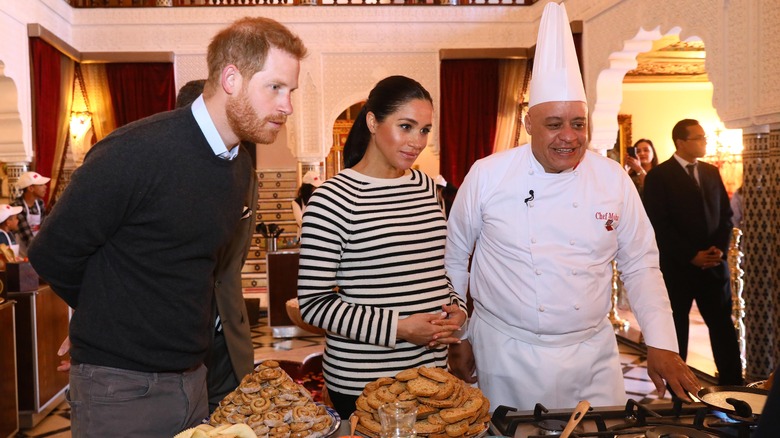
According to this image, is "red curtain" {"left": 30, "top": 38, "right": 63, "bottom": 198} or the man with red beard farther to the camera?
"red curtain" {"left": 30, "top": 38, "right": 63, "bottom": 198}

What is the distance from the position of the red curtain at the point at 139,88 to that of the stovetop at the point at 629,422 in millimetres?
8674

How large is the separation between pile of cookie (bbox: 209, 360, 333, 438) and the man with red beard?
0.73 ft

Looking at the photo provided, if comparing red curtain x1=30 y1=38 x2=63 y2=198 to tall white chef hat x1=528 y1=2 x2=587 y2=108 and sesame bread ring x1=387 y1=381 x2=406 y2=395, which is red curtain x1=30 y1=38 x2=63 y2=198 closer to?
tall white chef hat x1=528 y1=2 x2=587 y2=108

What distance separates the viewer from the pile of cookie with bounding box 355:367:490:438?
4.59 ft

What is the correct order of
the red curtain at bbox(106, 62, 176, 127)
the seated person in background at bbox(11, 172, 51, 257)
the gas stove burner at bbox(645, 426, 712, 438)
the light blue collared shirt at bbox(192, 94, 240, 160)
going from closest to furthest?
the gas stove burner at bbox(645, 426, 712, 438) < the light blue collared shirt at bbox(192, 94, 240, 160) < the seated person in background at bbox(11, 172, 51, 257) < the red curtain at bbox(106, 62, 176, 127)

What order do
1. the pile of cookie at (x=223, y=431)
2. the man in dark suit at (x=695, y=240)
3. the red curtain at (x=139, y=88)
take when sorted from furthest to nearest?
the red curtain at (x=139, y=88) → the man in dark suit at (x=695, y=240) → the pile of cookie at (x=223, y=431)

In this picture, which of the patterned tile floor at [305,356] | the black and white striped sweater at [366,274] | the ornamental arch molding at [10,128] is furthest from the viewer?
the ornamental arch molding at [10,128]

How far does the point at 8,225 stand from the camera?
6043 mm

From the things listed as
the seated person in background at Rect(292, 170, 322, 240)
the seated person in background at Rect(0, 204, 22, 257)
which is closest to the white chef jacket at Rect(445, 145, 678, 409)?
the seated person in background at Rect(0, 204, 22, 257)

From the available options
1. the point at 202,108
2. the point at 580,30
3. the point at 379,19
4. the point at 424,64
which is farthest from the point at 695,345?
the point at 202,108

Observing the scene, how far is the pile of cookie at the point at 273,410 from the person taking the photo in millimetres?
1403

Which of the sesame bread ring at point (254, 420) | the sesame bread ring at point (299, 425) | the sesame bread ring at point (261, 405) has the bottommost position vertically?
the sesame bread ring at point (299, 425)

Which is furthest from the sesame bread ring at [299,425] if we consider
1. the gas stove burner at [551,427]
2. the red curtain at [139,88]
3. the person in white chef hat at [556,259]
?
the red curtain at [139,88]

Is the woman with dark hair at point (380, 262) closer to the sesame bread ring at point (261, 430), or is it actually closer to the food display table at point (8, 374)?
the sesame bread ring at point (261, 430)
